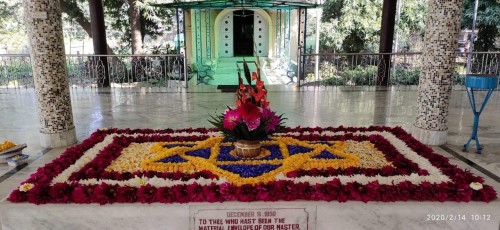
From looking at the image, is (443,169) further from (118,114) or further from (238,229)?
(118,114)

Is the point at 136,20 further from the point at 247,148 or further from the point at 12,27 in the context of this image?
the point at 247,148

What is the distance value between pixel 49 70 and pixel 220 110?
3.02 meters

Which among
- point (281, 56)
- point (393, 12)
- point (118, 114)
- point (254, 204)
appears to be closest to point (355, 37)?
point (281, 56)

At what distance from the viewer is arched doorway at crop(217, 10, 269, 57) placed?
18656mm

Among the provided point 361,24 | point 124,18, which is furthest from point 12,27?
point 361,24

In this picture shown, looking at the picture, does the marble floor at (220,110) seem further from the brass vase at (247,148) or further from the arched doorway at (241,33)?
the arched doorway at (241,33)

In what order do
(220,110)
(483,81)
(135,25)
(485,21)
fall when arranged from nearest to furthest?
1. (483,81)
2. (220,110)
3. (135,25)
4. (485,21)

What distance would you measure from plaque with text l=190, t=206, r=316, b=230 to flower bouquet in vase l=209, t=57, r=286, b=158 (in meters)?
0.74

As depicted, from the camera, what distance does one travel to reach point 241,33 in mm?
19406

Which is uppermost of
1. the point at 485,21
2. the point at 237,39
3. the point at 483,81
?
the point at 485,21

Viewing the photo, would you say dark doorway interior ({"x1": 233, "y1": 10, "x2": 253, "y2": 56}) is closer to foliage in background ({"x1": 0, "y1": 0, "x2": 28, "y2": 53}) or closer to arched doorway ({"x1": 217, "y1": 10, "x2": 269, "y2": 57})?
arched doorway ({"x1": 217, "y1": 10, "x2": 269, "y2": 57})

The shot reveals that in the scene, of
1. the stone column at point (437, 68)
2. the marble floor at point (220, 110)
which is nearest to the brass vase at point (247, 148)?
the marble floor at point (220, 110)

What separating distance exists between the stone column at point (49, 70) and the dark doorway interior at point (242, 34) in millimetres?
14514

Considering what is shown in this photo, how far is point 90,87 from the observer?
9547 mm
